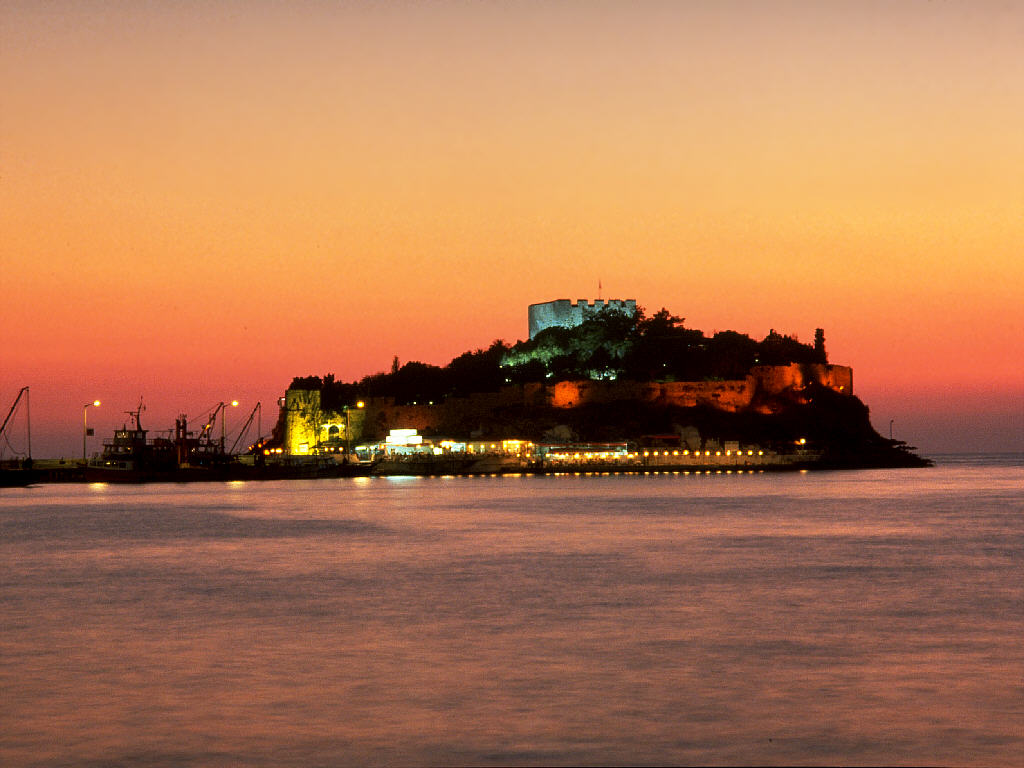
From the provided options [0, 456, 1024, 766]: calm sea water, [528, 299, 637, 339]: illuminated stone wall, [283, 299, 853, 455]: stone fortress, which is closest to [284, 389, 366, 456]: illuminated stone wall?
[283, 299, 853, 455]: stone fortress

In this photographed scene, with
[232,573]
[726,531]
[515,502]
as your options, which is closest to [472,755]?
[232,573]

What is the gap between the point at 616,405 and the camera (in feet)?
405

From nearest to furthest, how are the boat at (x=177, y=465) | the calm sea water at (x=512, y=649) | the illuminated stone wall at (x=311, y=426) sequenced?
the calm sea water at (x=512, y=649)
the boat at (x=177, y=465)
the illuminated stone wall at (x=311, y=426)

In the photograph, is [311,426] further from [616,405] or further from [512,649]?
[512,649]

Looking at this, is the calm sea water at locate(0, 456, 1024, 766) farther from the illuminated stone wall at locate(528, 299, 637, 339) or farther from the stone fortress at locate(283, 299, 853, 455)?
the illuminated stone wall at locate(528, 299, 637, 339)

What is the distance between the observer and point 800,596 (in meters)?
22.5

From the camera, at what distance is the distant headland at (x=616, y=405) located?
12025 cm

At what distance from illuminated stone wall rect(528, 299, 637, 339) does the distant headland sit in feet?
0.88

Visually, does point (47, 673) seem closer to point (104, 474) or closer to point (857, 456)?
point (104, 474)

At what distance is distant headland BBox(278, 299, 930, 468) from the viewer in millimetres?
120250

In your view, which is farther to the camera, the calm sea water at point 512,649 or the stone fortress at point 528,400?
the stone fortress at point 528,400

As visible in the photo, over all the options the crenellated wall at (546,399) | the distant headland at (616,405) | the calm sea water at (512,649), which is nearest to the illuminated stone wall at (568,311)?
the distant headland at (616,405)

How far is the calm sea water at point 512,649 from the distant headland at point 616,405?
81.6 m

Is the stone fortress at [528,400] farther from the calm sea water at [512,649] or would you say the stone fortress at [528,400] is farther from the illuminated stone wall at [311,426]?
the calm sea water at [512,649]
